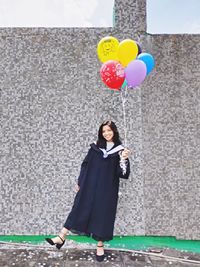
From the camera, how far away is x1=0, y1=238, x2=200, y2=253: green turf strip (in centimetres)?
346

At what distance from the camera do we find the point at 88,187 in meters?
Answer: 3.20

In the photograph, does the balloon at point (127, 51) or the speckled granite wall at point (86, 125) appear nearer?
the balloon at point (127, 51)

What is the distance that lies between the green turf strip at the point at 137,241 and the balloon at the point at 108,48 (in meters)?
2.02

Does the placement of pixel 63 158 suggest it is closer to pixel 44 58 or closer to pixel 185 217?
pixel 44 58

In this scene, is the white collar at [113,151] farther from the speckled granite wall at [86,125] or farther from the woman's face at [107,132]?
the speckled granite wall at [86,125]

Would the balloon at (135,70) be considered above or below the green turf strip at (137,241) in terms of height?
above

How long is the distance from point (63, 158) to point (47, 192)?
1.43ft

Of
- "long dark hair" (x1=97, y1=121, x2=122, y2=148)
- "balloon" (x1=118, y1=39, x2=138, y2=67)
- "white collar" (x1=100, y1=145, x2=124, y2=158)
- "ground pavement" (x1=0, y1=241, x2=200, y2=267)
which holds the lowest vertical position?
"ground pavement" (x1=0, y1=241, x2=200, y2=267)

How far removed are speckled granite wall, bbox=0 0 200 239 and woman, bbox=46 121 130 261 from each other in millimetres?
403

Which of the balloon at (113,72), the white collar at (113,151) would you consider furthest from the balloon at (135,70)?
the white collar at (113,151)

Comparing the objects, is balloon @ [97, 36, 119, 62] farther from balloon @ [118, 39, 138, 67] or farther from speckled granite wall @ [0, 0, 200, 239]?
speckled granite wall @ [0, 0, 200, 239]

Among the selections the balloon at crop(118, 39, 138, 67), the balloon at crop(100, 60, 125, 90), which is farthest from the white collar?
the balloon at crop(118, 39, 138, 67)

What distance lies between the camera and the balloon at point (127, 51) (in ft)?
9.78

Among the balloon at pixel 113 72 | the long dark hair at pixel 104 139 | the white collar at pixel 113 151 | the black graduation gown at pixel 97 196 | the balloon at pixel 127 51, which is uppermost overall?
the balloon at pixel 127 51
